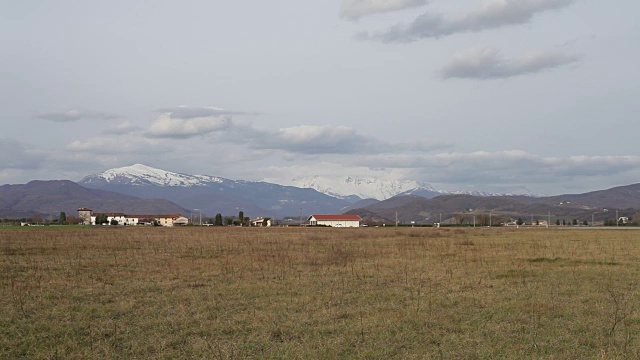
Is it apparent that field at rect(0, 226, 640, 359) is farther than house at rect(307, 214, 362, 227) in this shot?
No

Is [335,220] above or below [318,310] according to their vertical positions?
above

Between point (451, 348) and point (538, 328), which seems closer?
point (451, 348)

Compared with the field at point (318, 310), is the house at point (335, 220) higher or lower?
higher

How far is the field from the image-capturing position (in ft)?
41.0

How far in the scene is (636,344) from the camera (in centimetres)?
1259

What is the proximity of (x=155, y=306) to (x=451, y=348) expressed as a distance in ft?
30.4

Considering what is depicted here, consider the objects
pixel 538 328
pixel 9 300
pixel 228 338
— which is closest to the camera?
pixel 228 338

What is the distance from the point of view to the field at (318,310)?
12.5 metres

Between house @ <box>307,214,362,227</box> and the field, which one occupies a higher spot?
house @ <box>307,214,362,227</box>

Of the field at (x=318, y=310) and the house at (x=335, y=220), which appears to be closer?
the field at (x=318, y=310)

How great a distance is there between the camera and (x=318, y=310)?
1662 centimetres

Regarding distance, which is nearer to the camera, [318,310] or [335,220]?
[318,310]

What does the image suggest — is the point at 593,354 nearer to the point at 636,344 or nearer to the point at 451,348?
the point at 636,344

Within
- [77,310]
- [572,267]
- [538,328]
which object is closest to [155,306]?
[77,310]
